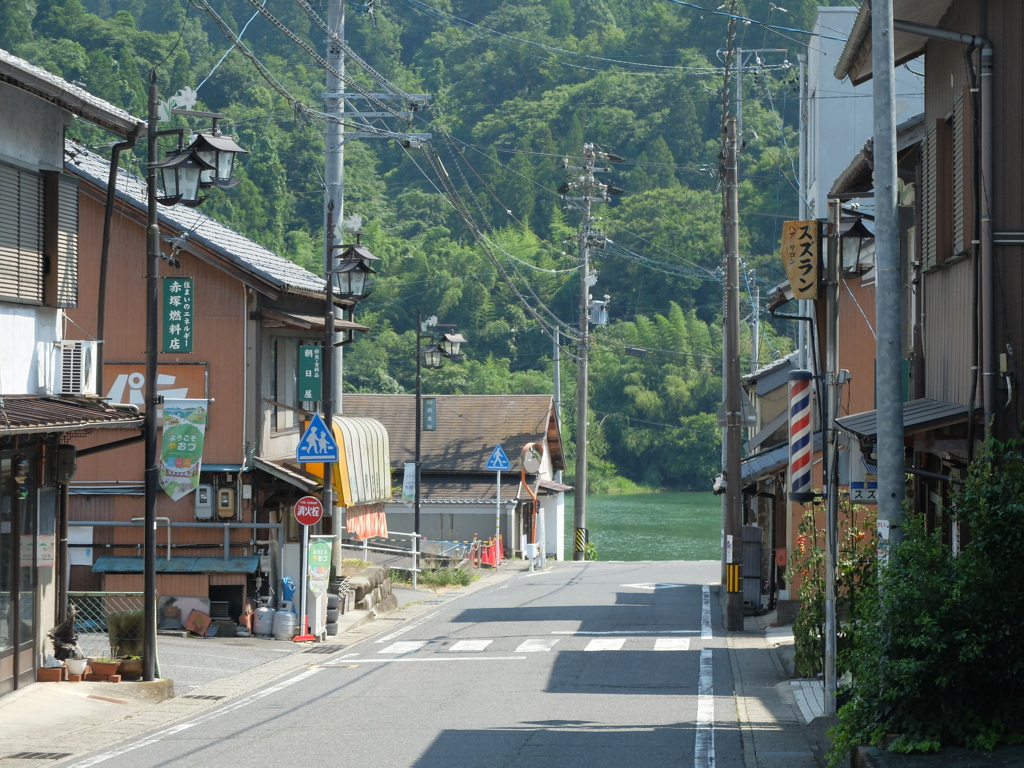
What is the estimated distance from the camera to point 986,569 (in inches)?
346

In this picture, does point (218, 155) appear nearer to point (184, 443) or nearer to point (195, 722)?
point (184, 443)

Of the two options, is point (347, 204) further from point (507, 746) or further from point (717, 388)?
point (507, 746)

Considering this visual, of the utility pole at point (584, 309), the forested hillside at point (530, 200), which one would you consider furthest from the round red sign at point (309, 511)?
the forested hillside at point (530, 200)

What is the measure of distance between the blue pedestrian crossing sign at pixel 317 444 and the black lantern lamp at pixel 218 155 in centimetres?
625

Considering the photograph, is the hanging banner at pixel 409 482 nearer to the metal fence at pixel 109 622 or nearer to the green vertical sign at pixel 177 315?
the green vertical sign at pixel 177 315

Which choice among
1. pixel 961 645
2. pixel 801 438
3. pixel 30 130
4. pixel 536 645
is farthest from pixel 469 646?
pixel 961 645

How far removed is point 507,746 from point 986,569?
478cm

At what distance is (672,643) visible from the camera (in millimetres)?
19781

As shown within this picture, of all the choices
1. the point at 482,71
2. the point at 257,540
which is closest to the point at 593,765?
the point at 257,540

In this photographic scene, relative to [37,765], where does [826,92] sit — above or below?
above

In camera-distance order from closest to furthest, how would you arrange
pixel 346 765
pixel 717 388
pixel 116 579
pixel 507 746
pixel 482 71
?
pixel 346 765 < pixel 507 746 < pixel 116 579 < pixel 717 388 < pixel 482 71

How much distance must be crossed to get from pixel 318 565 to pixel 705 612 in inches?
353

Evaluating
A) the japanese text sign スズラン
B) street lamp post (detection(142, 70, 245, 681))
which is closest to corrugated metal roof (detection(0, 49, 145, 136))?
street lamp post (detection(142, 70, 245, 681))

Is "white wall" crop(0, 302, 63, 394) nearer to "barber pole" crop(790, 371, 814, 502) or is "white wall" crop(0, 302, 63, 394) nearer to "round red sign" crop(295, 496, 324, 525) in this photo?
"round red sign" crop(295, 496, 324, 525)
